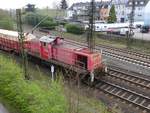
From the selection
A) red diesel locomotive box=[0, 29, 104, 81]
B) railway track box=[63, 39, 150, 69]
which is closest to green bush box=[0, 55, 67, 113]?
red diesel locomotive box=[0, 29, 104, 81]

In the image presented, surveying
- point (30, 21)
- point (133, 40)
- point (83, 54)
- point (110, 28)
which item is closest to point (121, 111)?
point (83, 54)

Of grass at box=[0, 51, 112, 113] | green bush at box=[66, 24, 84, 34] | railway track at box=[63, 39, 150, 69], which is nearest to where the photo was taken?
grass at box=[0, 51, 112, 113]

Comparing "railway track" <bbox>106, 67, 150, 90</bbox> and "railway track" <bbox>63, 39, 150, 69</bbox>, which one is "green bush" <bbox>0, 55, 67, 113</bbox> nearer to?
"railway track" <bbox>106, 67, 150, 90</bbox>

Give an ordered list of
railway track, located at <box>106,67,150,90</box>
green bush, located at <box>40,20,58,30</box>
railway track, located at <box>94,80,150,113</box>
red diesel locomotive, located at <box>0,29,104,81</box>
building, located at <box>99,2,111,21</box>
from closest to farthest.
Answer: railway track, located at <box>94,80,150,113</box> < railway track, located at <box>106,67,150,90</box> < red diesel locomotive, located at <box>0,29,104,81</box> < green bush, located at <box>40,20,58,30</box> < building, located at <box>99,2,111,21</box>

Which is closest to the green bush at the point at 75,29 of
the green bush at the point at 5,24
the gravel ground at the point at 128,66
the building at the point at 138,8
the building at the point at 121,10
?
the green bush at the point at 5,24

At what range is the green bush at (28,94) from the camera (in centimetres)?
1013

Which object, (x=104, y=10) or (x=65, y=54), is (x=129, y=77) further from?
(x=104, y=10)

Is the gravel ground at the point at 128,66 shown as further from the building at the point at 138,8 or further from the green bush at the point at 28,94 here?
the building at the point at 138,8

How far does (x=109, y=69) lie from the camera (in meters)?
23.5

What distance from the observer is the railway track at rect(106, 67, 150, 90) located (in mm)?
19703

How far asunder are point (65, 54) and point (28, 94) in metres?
10.9

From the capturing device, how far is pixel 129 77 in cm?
2133

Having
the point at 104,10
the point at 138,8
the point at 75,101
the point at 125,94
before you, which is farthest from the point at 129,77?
the point at 104,10

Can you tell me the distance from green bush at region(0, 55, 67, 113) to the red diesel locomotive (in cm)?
618
